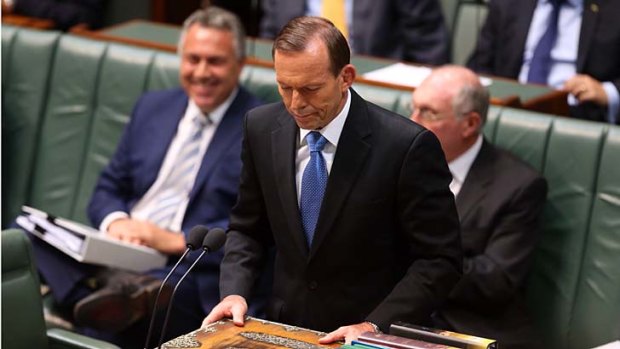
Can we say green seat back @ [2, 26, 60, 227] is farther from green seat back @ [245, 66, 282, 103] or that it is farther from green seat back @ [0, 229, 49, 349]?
green seat back @ [0, 229, 49, 349]

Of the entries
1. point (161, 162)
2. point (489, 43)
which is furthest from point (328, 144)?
point (489, 43)

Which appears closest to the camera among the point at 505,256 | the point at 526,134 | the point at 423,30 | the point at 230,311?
the point at 230,311

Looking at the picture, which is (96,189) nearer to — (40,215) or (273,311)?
(40,215)

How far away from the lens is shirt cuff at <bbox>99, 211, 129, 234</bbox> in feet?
12.5

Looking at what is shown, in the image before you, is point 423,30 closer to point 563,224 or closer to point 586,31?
point 586,31

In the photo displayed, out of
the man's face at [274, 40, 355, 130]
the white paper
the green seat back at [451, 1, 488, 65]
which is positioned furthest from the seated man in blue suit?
the green seat back at [451, 1, 488, 65]

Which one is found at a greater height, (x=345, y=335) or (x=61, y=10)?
(x=61, y=10)

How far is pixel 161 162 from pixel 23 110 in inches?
30.6

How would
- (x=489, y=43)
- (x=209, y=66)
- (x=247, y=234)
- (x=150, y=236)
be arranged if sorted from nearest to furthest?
(x=247, y=234)
(x=150, y=236)
(x=209, y=66)
(x=489, y=43)

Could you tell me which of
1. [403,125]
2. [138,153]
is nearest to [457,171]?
[403,125]

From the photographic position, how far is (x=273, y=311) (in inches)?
108

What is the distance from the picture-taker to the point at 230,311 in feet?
8.08

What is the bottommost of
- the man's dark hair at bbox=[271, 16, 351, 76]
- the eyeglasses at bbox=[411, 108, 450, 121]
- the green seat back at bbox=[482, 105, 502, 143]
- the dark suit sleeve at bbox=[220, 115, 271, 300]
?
the dark suit sleeve at bbox=[220, 115, 271, 300]

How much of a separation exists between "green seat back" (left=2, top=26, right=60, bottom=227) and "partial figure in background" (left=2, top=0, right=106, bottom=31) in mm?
973
